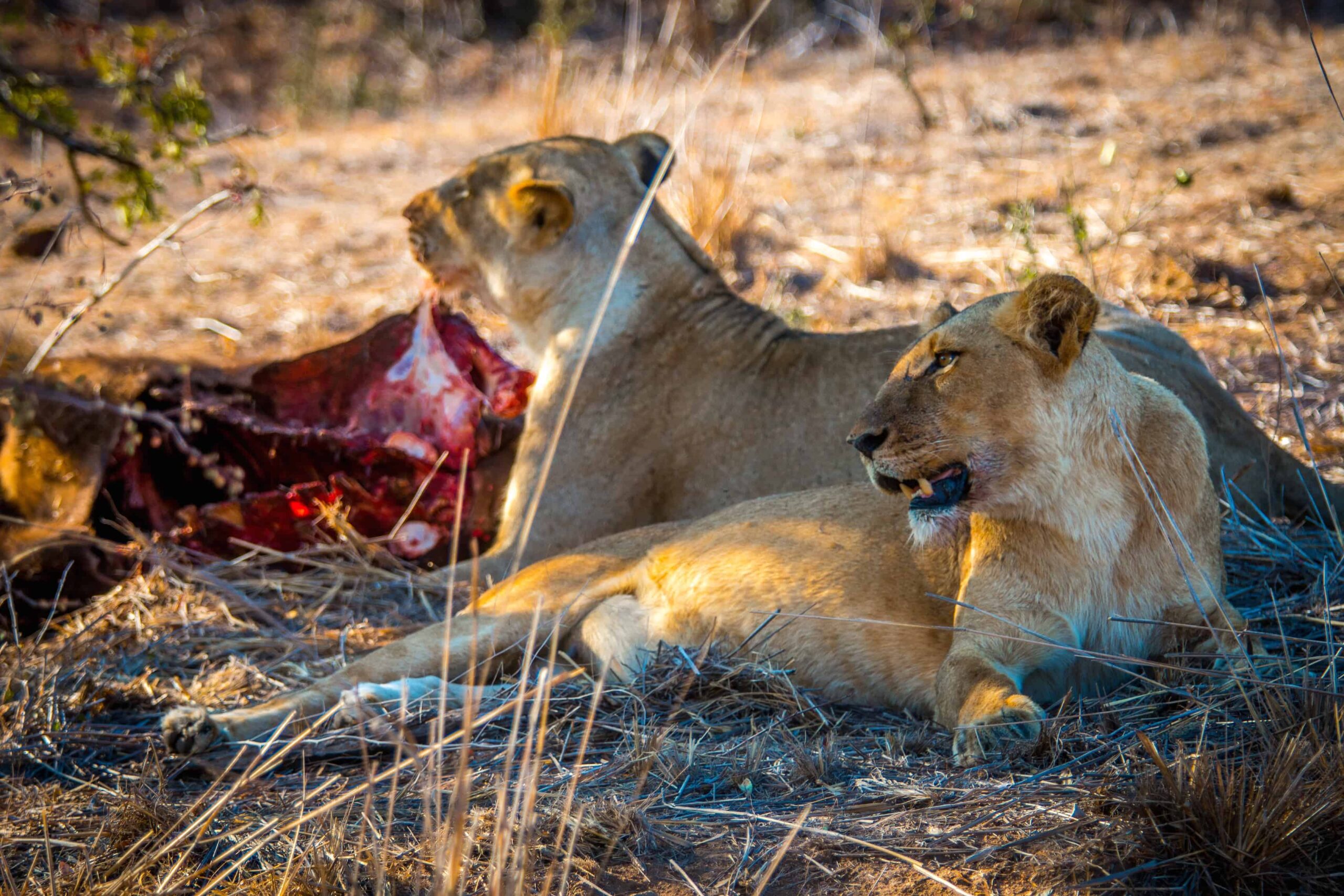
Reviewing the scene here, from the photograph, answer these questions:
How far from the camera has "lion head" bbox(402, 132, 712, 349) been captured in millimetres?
4246

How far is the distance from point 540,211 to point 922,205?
144 inches

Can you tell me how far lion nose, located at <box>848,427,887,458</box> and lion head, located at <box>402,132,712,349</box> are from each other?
5.87ft

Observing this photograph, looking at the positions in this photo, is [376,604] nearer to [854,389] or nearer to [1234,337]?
[854,389]

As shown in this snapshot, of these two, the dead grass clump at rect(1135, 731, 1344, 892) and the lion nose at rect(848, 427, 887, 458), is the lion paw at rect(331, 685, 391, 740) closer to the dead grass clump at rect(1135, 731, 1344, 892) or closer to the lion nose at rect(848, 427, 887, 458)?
the lion nose at rect(848, 427, 887, 458)

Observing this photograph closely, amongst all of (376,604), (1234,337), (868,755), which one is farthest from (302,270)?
(868,755)

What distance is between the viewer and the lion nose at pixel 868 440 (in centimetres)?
258

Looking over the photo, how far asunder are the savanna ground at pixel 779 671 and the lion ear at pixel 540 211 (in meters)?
1.25

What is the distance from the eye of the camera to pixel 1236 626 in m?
2.60

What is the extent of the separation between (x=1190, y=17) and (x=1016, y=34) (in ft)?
4.75

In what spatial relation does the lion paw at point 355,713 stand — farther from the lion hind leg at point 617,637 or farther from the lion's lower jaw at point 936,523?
the lion's lower jaw at point 936,523

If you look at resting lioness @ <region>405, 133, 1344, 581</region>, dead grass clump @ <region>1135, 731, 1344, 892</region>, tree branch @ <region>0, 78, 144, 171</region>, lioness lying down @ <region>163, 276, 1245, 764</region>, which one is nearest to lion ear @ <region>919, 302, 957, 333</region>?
lioness lying down @ <region>163, 276, 1245, 764</region>

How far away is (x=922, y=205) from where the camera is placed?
7250 mm

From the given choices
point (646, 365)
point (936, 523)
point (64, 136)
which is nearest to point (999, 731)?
point (936, 523)

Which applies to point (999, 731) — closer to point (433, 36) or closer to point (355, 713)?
point (355, 713)
